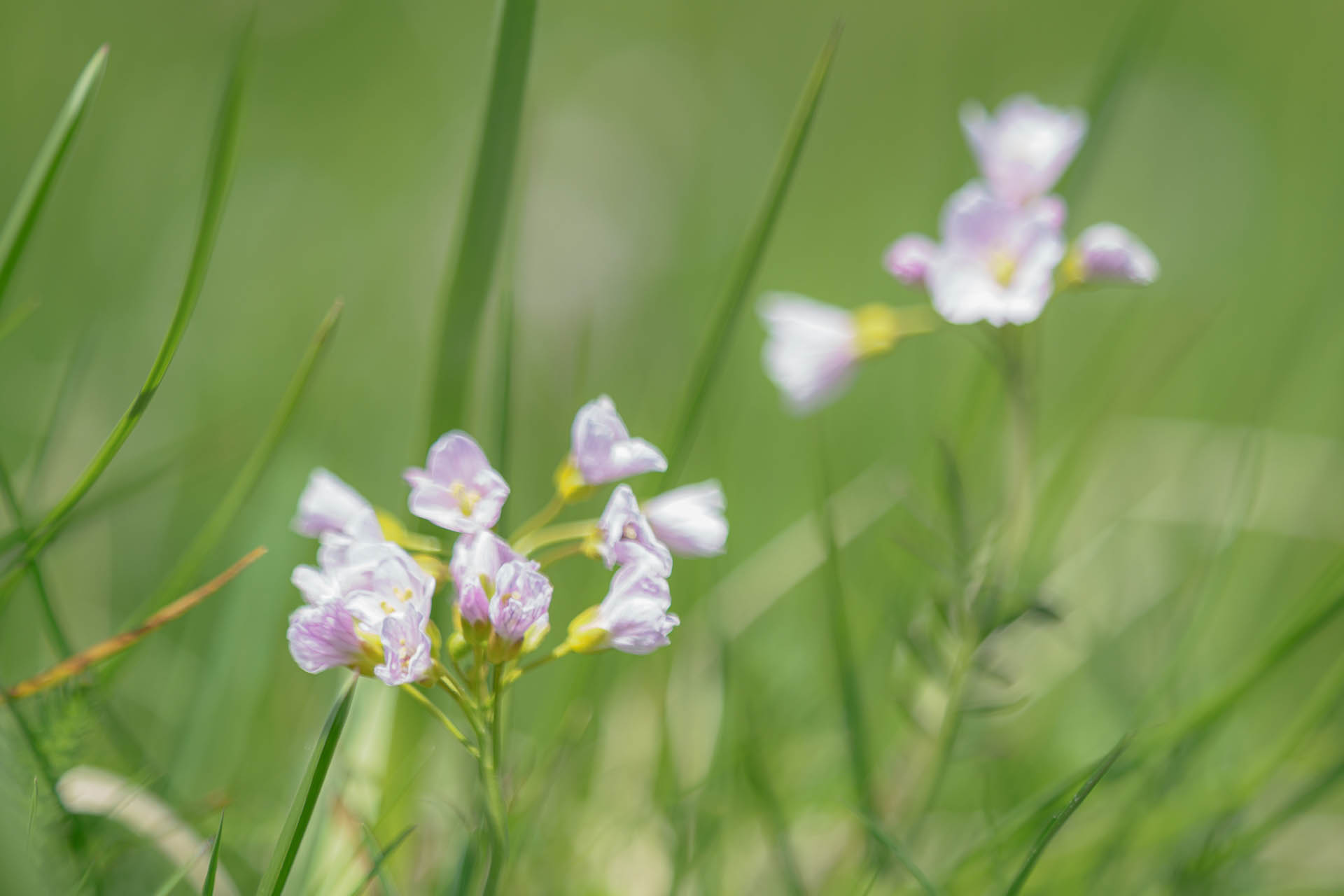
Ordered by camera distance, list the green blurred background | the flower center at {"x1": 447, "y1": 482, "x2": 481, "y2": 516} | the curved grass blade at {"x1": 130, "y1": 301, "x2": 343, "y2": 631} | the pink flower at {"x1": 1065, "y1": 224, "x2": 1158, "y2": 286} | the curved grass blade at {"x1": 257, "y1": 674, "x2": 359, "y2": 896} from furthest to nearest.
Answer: the green blurred background
the pink flower at {"x1": 1065, "y1": 224, "x2": 1158, "y2": 286}
the curved grass blade at {"x1": 130, "y1": 301, "x2": 343, "y2": 631}
the flower center at {"x1": 447, "y1": 482, "x2": 481, "y2": 516}
the curved grass blade at {"x1": 257, "y1": 674, "x2": 359, "y2": 896}

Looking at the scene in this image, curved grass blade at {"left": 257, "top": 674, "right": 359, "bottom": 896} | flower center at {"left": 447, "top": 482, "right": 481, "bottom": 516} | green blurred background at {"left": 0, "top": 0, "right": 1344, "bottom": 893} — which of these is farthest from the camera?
green blurred background at {"left": 0, "top": 0, "right": 1344, "bottom": 893}

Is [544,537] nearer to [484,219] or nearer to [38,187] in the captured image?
[484,219]

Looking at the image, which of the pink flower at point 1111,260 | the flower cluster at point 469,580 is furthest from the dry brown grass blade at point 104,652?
the pink flower at point 1111,260

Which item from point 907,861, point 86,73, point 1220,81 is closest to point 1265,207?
point 1220,81

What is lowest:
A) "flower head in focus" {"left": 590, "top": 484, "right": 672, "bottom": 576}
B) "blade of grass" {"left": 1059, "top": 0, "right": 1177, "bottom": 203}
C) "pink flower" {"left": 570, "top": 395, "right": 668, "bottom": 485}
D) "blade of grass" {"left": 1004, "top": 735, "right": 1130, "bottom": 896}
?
"blade of grass" {"left": 1004, "top": 735, "right": 1130, "bottom": 896}

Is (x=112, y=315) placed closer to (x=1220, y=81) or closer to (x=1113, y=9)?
(x=1220, y=81)

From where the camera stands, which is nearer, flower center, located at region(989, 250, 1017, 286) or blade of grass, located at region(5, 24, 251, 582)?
blade of grass, located at region(5, 24, 251, 582)

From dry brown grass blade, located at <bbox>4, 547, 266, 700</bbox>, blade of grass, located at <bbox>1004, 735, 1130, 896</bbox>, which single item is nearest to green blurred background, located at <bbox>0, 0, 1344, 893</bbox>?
dry brown grass blade, located at <bbox>4, 547, 266, 700</bbox>

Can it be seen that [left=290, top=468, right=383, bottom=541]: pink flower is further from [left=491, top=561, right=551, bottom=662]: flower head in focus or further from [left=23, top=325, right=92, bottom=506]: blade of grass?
[left=23, top=325, right=92, bottom=506]: blade of grass
